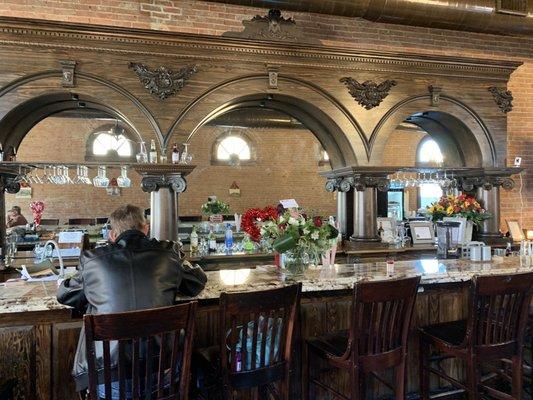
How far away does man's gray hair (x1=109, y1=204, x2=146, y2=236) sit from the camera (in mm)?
2098

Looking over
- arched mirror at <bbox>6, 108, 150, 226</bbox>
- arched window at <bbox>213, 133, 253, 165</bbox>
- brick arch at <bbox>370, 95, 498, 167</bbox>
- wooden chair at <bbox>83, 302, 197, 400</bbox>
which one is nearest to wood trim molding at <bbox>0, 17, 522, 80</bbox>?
brick arch at <bbox>370, 95, 498, 167</bbox>

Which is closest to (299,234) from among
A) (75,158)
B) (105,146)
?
(105,146)

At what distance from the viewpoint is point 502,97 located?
16.4 ft

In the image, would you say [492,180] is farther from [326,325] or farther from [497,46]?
[326,325]

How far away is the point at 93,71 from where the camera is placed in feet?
12.6

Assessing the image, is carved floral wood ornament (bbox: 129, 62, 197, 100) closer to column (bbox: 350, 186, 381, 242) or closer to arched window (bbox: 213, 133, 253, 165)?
column (bbox: 350, 186, 381, 242)

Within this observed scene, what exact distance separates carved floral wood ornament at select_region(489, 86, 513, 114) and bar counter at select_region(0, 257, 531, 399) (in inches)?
103

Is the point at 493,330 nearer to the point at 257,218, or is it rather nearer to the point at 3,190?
the point at 257,218

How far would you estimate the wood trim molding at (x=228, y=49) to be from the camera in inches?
145

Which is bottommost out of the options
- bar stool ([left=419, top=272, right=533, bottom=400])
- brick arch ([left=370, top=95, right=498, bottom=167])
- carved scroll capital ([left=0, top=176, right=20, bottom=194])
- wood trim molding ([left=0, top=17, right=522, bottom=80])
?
bar stool ([left=419, top=272, right=533, bottom=400])

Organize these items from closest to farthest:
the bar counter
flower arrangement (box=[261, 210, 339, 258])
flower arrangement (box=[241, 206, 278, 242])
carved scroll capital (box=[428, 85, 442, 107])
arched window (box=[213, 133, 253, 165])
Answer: the bar counter < flower arrangement (box=[261, 210, 339, 258]) < flower arrangement (box=[241, 206, 278, 242]) < carved scroll capital (box=[428, 85, 442, 107]) < arched window (box=[213, 133, 253, 165])

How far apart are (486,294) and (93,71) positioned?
3.79m

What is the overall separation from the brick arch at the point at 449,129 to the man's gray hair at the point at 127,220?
3.15 meters

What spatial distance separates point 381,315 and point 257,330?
70cm
